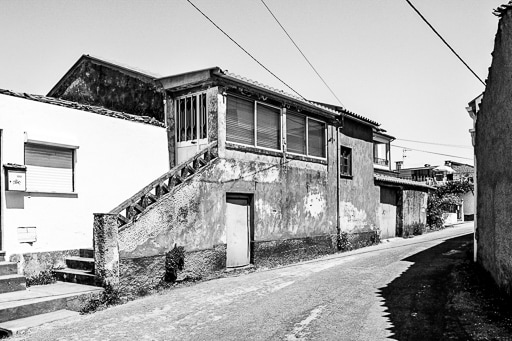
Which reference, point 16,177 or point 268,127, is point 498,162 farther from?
point 16,177

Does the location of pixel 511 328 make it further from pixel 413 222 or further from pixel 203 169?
pixel 413 222

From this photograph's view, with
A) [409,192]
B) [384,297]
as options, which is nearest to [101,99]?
[384,297]

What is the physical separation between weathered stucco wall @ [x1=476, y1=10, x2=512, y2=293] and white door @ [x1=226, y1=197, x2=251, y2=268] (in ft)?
20.5

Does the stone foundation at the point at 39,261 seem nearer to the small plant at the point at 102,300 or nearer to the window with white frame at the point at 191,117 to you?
the small plant at the point at 102,300

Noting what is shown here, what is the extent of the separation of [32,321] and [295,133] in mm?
10555

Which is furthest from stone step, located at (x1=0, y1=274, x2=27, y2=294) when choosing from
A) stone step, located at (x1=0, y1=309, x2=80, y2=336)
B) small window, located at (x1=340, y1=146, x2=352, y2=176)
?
small window, located at (x1=340, y1=146, x2=352, y2=176)

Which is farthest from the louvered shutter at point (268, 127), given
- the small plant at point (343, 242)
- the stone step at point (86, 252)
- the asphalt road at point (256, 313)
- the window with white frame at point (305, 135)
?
the stone step at point (86, 252)

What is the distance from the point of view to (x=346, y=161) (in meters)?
19.1

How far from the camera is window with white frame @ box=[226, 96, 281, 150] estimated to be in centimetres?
1290

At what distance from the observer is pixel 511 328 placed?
6426mm

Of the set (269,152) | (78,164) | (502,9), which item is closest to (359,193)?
(269,152)

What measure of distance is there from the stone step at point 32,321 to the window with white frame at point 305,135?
9.24 meters

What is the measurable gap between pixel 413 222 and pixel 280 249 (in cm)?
1383

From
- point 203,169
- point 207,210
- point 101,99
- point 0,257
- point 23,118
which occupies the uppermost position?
point 101,99
